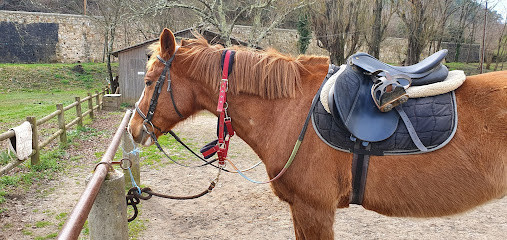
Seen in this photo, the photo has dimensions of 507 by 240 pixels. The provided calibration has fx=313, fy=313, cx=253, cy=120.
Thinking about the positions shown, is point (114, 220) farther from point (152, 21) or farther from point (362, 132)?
point (152, 21)

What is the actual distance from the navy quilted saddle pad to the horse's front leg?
1.39 ft

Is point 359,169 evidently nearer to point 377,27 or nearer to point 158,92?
point 158,92

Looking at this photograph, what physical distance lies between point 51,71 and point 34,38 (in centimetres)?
627

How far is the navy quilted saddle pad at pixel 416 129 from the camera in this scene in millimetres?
1832

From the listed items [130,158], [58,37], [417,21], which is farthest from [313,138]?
[58,37]

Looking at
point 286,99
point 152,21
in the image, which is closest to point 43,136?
point 286,99

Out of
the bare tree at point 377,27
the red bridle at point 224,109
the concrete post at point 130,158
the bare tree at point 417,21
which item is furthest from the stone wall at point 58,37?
the red bridle at point 224,109

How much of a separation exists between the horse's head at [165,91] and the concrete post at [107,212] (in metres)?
0.51

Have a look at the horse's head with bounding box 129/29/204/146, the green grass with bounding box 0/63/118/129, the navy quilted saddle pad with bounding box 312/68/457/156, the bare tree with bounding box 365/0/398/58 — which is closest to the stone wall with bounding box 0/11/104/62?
the green grass with bounding box 0/63/118/129

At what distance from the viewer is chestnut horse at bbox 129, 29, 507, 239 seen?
1.81m

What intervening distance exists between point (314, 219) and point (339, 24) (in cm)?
1616

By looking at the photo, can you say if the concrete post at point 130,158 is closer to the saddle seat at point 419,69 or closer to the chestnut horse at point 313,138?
the chestnut horse at point 313,138

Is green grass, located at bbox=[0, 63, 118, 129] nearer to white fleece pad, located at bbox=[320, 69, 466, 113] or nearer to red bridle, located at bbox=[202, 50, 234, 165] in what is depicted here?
red bridle, located at bbox=[202, 50, 234, 165]

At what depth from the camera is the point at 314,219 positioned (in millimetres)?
2021
